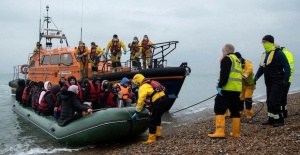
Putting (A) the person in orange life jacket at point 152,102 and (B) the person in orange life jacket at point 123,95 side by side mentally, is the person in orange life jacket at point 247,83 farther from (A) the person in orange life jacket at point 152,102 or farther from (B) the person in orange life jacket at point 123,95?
(B) the person in orange life jacket at point 123,95

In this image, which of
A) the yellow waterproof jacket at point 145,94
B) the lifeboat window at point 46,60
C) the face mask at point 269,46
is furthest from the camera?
the lifeboat window at point 46,60

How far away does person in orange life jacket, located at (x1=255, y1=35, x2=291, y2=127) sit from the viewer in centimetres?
547

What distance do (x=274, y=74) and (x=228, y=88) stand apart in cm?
132

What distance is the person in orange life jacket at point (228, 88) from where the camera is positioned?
15.5 ft

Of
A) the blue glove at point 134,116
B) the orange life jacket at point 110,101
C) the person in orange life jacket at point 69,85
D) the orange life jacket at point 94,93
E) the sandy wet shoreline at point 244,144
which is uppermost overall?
the person in orange life jacket at point 69,85

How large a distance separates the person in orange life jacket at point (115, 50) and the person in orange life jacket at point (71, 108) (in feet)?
14.4

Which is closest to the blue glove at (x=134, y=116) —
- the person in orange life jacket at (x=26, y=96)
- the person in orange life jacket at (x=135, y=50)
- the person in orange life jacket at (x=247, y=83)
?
the person in orange life jacket at (x=247, y=83)

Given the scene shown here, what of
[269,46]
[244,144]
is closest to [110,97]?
[269,46]

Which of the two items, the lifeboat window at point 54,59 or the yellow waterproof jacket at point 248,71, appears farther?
the lifeboat window at point 54,59

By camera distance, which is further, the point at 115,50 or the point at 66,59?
the point at 66,59

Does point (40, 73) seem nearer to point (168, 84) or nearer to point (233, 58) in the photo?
point (168, 84)

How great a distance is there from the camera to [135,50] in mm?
11047

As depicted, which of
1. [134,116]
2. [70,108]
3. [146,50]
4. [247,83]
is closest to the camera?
[134,116]

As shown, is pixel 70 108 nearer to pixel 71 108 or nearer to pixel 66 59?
pixel 71 108
